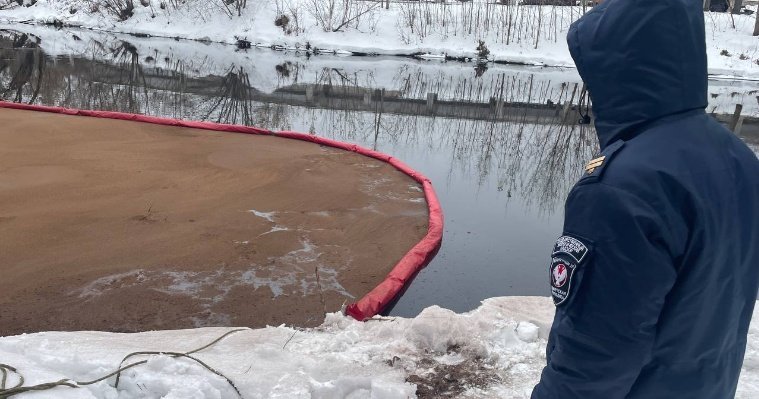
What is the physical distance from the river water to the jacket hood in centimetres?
233

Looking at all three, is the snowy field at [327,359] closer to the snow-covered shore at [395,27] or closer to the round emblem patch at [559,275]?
the round emblem patch at [559,275]

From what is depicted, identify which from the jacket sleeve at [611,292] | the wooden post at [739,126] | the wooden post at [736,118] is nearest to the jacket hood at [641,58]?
the jacket sleeve at [611,292]

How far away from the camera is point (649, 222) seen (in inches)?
37.0

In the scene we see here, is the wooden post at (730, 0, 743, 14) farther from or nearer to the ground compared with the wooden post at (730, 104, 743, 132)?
farther from the ground

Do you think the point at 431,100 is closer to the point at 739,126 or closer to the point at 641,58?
the point at 739,126

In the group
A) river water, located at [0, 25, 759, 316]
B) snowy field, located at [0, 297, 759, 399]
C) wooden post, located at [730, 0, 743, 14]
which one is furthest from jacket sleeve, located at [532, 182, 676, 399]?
wooden post, located at [730, 0, 743, 14]

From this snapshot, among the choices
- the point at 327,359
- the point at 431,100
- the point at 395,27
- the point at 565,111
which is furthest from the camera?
the point at 395,27

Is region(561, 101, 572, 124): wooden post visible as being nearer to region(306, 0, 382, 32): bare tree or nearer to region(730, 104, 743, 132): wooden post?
region(730, 104, 743, 132): wooden post

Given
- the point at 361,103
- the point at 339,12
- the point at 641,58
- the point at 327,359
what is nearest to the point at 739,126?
the point at 361,103

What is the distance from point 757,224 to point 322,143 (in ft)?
16.2

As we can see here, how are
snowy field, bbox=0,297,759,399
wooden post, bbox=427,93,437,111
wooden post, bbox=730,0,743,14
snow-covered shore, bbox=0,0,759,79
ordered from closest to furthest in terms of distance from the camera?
1. snowy field, bbox=0,297,759,399
2. wooden post, bbox=427,93,437,111
3. snow-covered shore, bbox=0,0,759,79
4. wooden post, bbox=730,0,743,14

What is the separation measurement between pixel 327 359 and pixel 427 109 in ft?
21.9

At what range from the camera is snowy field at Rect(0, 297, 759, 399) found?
1.99 metres

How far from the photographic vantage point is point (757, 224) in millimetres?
1064
